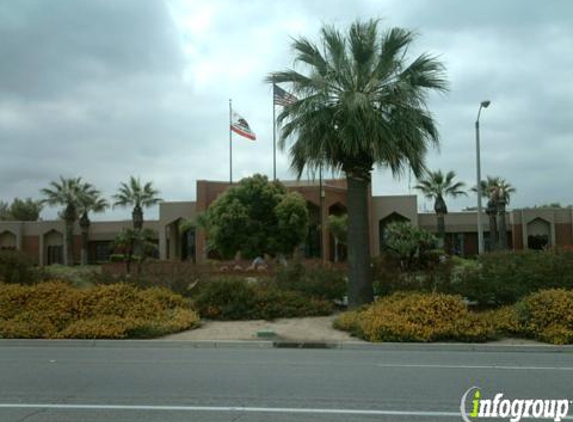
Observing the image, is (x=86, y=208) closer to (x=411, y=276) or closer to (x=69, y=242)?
(x=69, y=242)

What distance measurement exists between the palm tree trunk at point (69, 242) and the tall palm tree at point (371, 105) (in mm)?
44339

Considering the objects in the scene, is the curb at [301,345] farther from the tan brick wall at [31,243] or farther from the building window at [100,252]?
the tan brick wall at [31,243]

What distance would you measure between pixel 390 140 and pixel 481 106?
A: 45.7 ft

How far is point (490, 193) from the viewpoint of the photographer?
49.9m

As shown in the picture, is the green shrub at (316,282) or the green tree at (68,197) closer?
the green shrub at (316,282)

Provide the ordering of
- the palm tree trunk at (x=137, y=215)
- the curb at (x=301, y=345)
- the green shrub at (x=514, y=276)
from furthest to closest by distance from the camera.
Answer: the palm tree trunk at (x=137, y=215) < the green shrub at (x=514, y=276) < the curb at (x=301, y=345)

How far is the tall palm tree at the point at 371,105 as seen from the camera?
1734 cm

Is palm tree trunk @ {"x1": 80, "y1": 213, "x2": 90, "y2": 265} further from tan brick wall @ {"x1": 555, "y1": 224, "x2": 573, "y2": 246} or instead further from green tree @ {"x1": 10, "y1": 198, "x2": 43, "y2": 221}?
tan brick wall @ {"x1": 555, "y1": 224, "x2": 573, "y2": 246}

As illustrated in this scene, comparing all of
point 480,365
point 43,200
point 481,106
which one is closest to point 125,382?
point 480,365

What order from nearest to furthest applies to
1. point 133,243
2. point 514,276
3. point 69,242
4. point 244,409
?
point 244,409 → point 514,276 → point 133,243 → point 69,242

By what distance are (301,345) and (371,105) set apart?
6.75 m

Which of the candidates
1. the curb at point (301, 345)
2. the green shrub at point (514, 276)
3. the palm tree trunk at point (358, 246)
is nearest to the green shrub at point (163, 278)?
the curb at point (301, 345)

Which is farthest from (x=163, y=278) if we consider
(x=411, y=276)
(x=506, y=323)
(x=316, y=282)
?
(x=506, y=323)

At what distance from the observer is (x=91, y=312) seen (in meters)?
16.6
